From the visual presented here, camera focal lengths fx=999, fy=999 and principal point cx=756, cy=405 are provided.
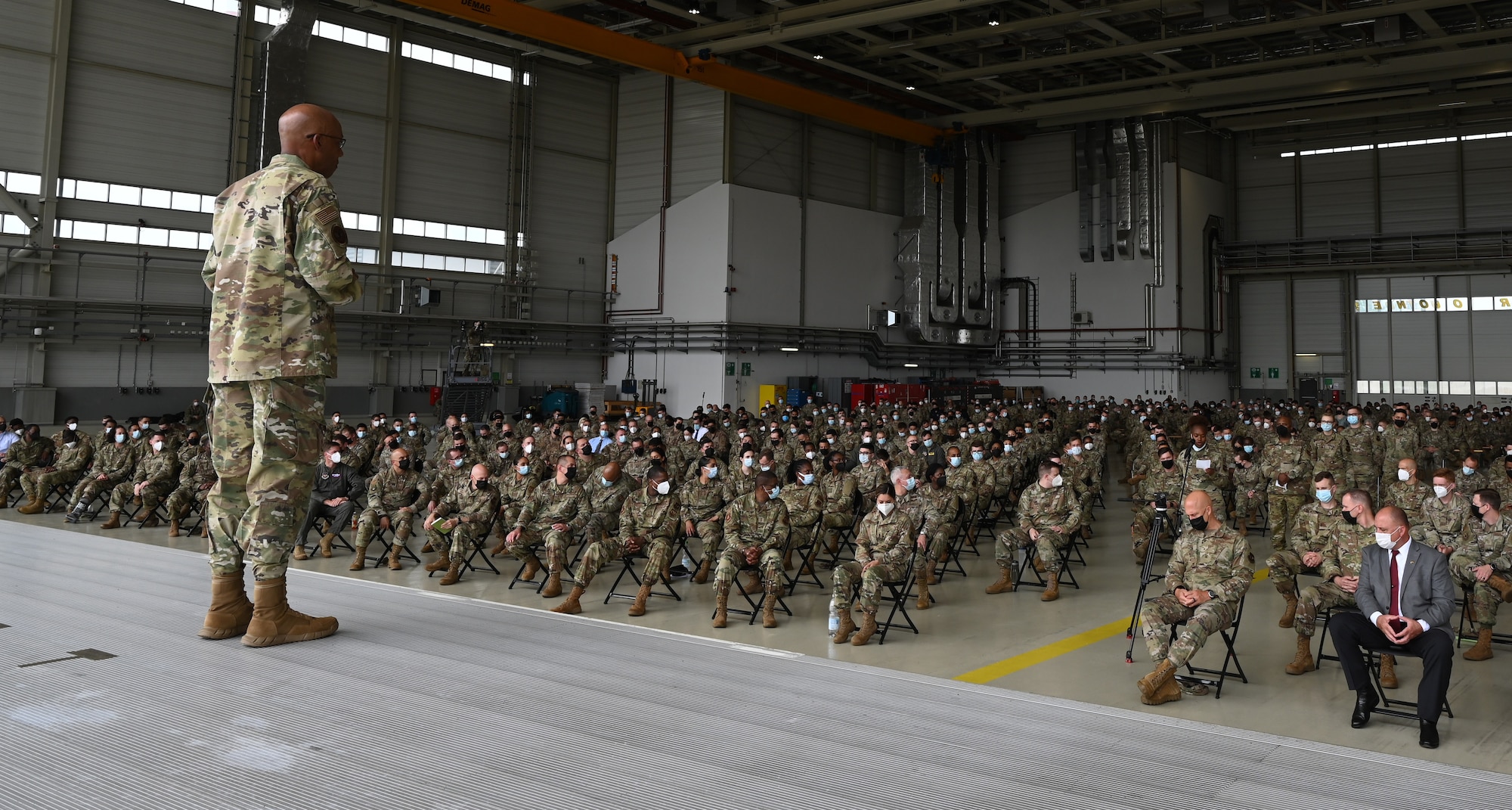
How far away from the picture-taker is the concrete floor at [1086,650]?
561cm

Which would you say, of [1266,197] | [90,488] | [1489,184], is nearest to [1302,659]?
[90,488]

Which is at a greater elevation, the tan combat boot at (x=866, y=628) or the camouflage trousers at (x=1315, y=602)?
the camouflage trousers at (x=1315, y=602)

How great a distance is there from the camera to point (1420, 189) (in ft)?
107

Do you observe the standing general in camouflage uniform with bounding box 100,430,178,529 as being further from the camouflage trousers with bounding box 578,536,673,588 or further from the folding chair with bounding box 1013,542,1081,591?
the folding chair with bounding box 1013,542,1081,591

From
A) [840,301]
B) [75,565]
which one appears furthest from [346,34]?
[75,565]

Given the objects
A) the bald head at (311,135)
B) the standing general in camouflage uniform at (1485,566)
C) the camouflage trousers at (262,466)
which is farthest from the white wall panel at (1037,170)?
the camouflage trousers at (262,466)

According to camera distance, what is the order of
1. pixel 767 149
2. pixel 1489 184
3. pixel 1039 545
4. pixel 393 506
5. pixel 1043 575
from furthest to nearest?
1. pixel 1489 184
2. pixel 767 149
3. pixel 393 506
4. pixel 1043 575
5. pixel 1039 545

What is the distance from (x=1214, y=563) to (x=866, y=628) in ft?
8.02

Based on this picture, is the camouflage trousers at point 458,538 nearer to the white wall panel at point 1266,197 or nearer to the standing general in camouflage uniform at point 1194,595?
the standing general in camouflage uniform at point 1194,595

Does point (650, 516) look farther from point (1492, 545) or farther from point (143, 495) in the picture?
point (143, 495)

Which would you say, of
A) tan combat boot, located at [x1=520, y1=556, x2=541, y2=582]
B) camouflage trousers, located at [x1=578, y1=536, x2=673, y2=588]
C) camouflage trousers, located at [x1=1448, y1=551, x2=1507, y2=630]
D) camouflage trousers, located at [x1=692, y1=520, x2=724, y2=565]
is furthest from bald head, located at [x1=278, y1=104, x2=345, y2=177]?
camouflage trousers, located at [x1=1448, y1=551, x2=1507, y2=630]

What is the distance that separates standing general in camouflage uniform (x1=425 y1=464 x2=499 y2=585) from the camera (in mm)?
9516

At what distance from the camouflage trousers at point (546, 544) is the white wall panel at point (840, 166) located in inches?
912

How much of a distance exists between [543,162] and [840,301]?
32.9ft
